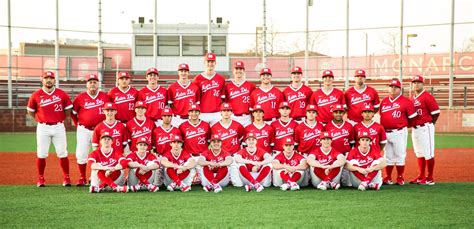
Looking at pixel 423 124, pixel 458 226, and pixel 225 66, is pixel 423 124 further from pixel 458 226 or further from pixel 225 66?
pixel 225 66

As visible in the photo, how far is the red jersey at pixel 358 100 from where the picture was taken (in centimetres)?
909

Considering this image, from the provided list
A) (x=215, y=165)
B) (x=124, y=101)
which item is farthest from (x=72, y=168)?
(x=215, y=165)

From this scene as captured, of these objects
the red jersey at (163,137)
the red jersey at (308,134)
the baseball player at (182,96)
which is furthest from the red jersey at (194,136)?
the red jersey at (308,134)

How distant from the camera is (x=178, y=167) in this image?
8.27 metres

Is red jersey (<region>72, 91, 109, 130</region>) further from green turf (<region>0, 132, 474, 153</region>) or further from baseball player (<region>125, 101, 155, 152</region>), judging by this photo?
green turf (<region>0, 132, 474, 153</region>)

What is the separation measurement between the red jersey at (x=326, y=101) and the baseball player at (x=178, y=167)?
2248 mm

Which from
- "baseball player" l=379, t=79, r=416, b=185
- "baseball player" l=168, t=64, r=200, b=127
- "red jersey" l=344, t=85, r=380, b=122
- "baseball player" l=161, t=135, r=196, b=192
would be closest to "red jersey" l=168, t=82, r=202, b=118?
"baseball player" l=168, t=64, r=200, b=127

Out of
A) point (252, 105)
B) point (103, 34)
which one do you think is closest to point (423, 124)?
point (252, 105)

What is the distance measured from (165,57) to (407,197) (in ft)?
63.0

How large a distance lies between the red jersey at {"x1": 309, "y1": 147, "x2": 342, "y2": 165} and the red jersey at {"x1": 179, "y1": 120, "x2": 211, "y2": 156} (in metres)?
1.75

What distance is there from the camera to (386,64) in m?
26.8

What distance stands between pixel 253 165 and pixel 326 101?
169cm

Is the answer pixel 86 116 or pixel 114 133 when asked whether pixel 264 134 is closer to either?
pixel 114 133

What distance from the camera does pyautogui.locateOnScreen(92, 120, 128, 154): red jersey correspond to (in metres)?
8.46
